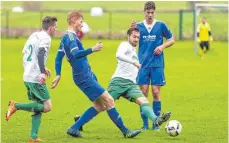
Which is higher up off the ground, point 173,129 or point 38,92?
point 38,92

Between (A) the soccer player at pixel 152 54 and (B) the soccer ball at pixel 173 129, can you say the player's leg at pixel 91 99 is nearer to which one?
(B) the soccer ball at pixel 173 129

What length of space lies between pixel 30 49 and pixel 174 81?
41.3 ft

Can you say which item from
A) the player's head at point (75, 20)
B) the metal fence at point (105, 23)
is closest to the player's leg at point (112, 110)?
the player's head at point (75, 20)

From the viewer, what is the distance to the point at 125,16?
64812mm

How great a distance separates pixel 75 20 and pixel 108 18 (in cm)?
5204

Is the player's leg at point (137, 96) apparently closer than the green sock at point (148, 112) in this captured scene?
No

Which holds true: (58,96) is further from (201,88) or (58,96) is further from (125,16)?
(125,16)

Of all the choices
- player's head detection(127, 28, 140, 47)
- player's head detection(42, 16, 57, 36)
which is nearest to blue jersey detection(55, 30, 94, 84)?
player's head detection(42, 16, 57, 36)

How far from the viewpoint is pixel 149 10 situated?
12641mm

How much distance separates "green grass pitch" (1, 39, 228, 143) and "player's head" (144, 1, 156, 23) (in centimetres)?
199

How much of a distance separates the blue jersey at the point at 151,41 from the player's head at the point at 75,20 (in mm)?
1859

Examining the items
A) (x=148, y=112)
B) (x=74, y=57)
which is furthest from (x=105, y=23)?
(x=74, y=57)

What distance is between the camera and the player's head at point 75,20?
11.4 metres

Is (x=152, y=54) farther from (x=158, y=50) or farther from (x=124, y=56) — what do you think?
(x=124, y=56)
